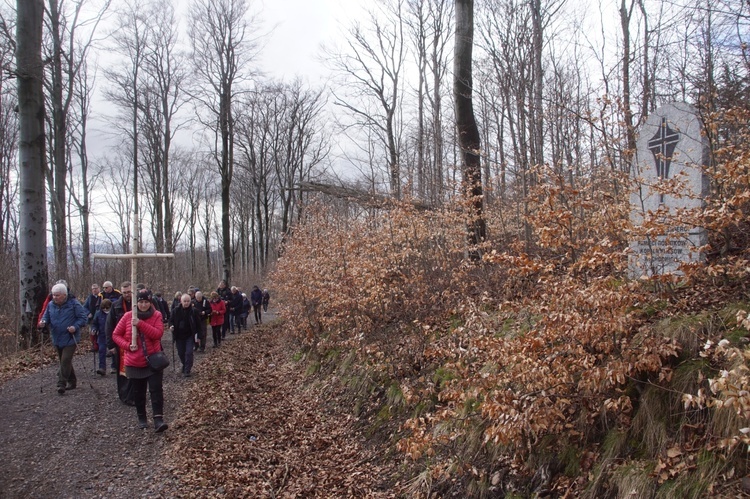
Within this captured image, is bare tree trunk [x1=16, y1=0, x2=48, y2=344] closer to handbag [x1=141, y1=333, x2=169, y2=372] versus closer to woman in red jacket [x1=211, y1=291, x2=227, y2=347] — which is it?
woman in red jacket [x1=211, y1=291, x2=227, y2=347]

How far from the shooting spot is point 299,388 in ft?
32.3

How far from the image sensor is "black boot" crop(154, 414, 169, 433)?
22.4ft

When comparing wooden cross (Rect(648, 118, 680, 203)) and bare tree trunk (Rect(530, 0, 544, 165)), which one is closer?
wooden cross (Rect(648, 118, 680, 203))

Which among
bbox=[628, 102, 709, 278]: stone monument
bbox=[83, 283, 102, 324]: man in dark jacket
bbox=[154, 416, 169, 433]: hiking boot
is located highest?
bbox=[628, 102, 709, 278]: stone monument

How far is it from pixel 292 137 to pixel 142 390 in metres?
31.2

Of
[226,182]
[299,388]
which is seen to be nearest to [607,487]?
[299,388]

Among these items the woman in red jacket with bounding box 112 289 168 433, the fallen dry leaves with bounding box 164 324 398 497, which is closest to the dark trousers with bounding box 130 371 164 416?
the woman in red jacket with bounding box 112 289 168 433

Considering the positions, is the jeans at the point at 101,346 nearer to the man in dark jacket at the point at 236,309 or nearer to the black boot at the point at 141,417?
the black boot at the point at 141,417

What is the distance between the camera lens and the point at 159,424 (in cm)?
686

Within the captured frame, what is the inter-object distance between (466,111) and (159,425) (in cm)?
731

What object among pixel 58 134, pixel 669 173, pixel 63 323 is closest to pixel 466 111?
pixel 669 173

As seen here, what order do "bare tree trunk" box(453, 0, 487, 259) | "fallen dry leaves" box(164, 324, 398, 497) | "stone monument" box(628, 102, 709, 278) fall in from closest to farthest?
"stone monument" box(628, 102, 709, 278)
"fallen dry leaves" box(164, 324, 398, 497)
"bare tree trunk" box(453, 0, 487, 259)

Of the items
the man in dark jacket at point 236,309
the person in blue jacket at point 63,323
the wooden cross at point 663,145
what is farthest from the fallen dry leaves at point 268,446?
the man in dark jacket at point 236,309

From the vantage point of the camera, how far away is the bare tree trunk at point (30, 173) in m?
11.6
